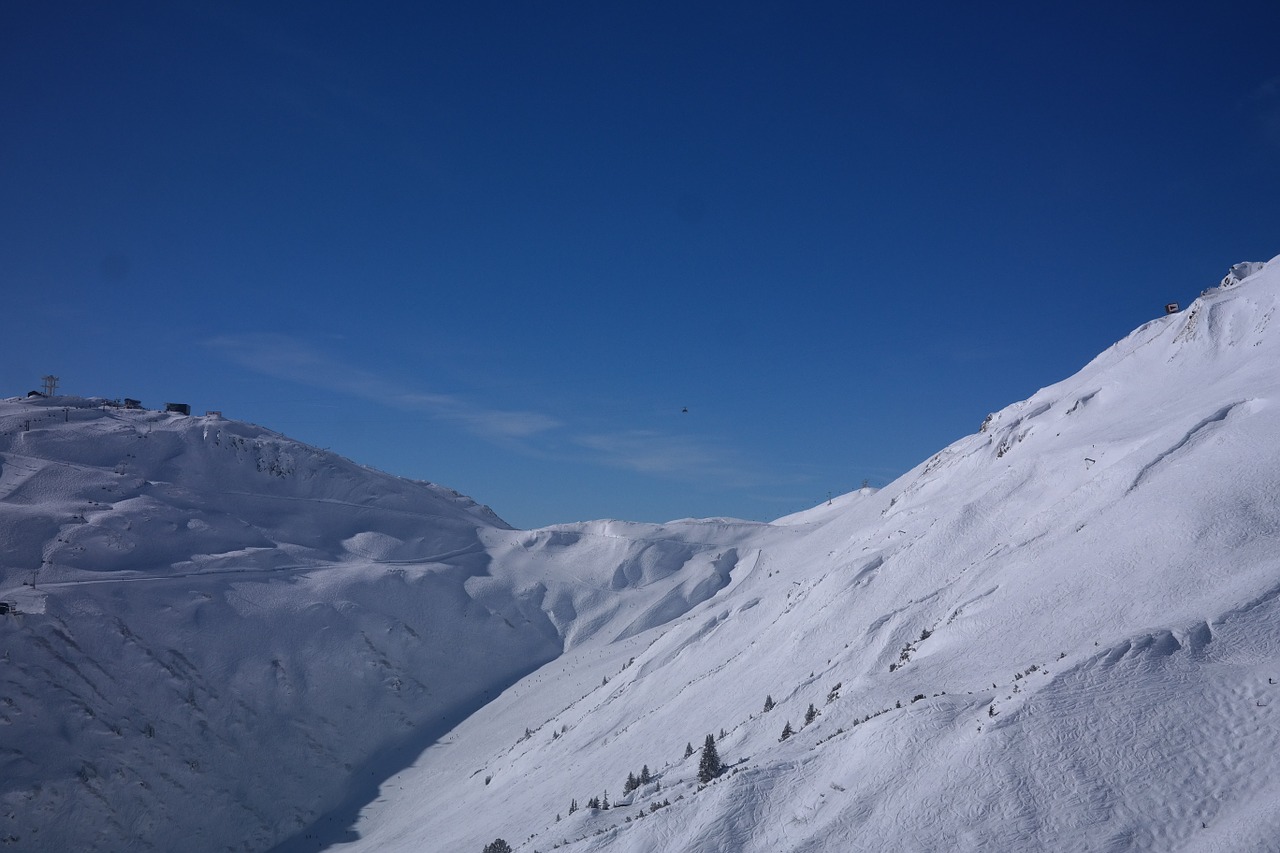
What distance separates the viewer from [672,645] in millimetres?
62312

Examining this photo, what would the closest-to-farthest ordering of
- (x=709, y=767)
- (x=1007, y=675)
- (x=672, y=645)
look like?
(x=1007, y=675)
(x=709, y=767)
(x=672, y=645)

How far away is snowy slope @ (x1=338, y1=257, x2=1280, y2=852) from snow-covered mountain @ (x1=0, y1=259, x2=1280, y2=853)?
15cm

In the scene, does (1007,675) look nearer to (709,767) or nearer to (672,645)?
(709,767)

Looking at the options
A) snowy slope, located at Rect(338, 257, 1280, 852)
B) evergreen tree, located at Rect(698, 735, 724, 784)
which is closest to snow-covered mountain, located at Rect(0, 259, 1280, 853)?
snowy slope, located at Rect(338, 257, 1280, 852)

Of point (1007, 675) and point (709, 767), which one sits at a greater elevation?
point (1007, 675)

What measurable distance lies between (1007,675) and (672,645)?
3805 cm

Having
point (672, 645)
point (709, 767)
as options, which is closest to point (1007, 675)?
point (709, 767)

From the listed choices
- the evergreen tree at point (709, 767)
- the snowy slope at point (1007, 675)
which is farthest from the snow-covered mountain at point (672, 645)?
the evergreen tree at point (709, 767)

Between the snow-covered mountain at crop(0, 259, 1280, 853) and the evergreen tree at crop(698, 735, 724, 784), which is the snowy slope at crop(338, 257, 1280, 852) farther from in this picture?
the evergreen tree at crop(698, 735, 724, 784)

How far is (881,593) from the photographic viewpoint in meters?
45.7

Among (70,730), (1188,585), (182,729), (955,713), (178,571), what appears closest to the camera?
(955,713)

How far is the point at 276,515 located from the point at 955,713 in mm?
82476

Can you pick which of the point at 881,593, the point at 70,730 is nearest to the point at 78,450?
the point at 70,730

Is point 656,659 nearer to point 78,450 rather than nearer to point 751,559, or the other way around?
point 751,559
